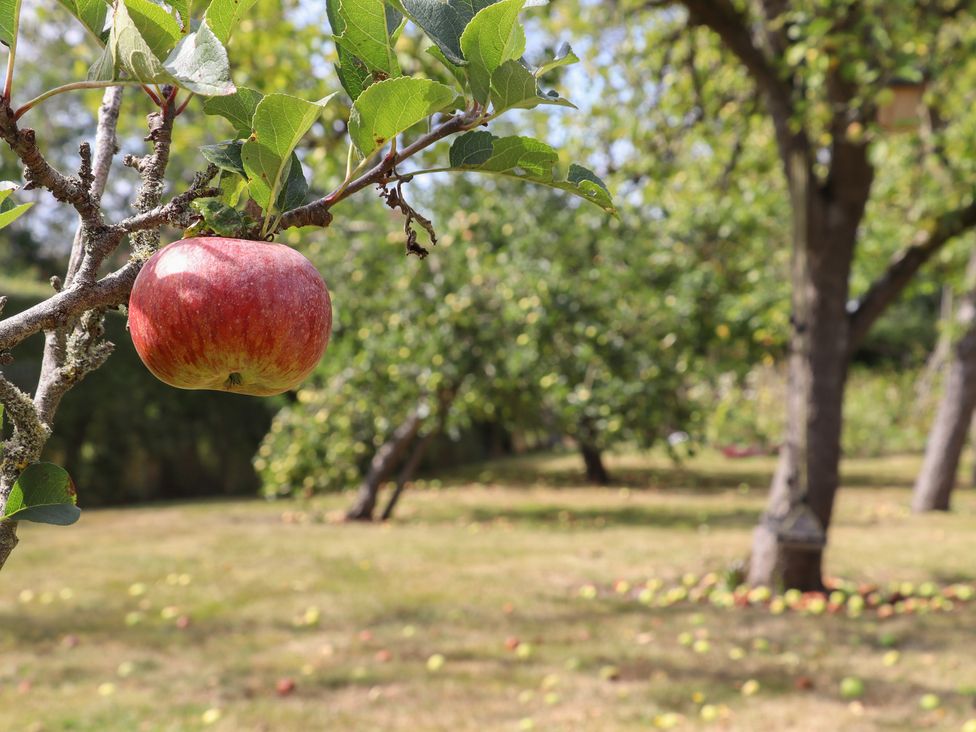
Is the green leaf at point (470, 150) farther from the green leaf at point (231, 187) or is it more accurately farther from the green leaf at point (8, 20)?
the green leaf at point (8, 20)

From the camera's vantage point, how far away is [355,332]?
8.20 metres

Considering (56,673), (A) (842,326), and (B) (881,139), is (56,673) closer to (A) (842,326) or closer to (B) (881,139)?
(A) (842,326)

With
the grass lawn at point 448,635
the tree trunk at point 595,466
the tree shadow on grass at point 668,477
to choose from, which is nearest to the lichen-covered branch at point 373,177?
the grass lawn at point 448,635

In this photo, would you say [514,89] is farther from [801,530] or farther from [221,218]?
[801,530]

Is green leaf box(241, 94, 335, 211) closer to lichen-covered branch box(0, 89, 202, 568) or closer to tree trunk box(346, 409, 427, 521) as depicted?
lichen-covered branch box(0, 89, 202, 568)

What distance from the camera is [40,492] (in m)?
0.83

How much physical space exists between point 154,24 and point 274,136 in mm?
145

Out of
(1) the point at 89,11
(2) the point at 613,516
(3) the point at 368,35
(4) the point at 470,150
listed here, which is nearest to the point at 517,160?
(4) the point at 470,150

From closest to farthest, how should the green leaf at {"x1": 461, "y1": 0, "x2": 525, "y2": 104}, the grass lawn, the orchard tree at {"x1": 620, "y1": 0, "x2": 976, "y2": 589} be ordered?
the green leaf at {"x1": 461, "y1": 0, "x2": 525, "y2": 104} → the grass lawn → the orchard tree at {"x1": 620, "y1": 0, "x2": 976, "y2": 589}

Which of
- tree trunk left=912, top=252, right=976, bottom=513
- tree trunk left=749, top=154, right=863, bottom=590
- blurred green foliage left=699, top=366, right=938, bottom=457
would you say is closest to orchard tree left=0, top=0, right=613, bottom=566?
tree trunk left=749, top=154, right=863, bottom=590

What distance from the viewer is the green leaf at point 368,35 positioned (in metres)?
0.81

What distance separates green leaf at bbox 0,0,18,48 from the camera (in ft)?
2.39

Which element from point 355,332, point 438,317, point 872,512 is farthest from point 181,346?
point 872,512

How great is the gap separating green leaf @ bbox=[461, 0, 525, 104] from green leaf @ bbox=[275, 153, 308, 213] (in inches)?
7.7
